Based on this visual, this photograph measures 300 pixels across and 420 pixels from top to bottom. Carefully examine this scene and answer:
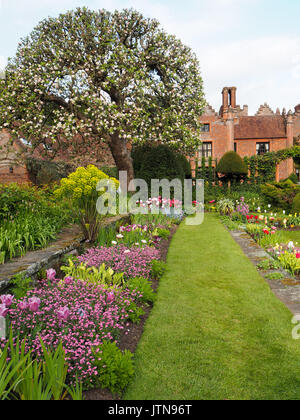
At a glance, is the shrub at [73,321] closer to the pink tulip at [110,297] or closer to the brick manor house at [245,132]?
the pink tulip at [110,297]

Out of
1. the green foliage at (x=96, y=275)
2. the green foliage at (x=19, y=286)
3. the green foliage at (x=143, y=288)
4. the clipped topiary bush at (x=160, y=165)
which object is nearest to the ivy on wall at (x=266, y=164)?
the clipped topiary bush at (x=160, y=165)

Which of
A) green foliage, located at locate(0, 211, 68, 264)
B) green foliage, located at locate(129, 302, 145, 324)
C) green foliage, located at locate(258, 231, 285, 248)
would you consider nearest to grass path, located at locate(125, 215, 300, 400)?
green foliage, located at locate(129, 302, 145, 324)

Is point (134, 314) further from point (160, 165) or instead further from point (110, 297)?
point (160, 165)

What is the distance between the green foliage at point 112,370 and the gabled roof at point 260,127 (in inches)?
1150

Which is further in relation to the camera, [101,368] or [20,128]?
[20,128]

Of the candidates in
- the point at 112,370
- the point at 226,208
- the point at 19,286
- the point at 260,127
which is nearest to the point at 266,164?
the point at 226,208

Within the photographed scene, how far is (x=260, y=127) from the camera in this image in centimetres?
2992

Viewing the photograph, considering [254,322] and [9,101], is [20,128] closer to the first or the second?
[9,101]

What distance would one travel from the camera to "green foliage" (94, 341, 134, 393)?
8.38ft

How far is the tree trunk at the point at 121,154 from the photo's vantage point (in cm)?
1373

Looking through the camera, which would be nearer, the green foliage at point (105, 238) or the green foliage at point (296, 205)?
the green foliage at point (105, 238)

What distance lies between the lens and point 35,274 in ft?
14.0

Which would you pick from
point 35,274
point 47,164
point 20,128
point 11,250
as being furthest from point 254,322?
point 47,164
